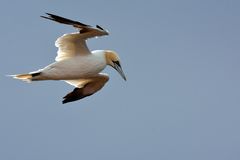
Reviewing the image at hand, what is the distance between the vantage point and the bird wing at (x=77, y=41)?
16266mm

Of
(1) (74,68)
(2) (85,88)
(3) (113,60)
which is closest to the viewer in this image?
(1) (74,68)

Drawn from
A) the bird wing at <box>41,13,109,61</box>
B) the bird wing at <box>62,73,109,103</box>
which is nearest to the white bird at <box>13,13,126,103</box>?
the bird wing at <box>41,13,109,61</box>

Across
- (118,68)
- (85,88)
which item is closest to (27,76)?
(85,88)

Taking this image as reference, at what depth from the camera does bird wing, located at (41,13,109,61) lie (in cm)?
1627

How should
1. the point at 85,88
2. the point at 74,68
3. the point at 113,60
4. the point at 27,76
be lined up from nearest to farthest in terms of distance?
the point at 74,68 < the point at 27,76 < the point at 113,60 < the point at 85,88

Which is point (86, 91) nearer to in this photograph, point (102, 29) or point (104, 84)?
point (104, 84)

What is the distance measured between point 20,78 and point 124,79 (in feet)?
7.30

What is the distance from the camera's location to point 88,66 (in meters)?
17.0

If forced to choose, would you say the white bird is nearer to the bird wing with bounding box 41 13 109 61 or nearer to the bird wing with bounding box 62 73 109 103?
the bird wing with bounding box 41 13 109 61

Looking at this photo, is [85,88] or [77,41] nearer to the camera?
[77,41]

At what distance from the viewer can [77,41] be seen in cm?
1706

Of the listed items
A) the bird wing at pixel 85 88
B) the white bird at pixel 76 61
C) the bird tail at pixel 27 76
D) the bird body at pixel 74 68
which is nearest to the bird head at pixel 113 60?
the white bird at pixel 76 61

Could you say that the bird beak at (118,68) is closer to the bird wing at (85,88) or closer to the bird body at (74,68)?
the bird body at (74,68)

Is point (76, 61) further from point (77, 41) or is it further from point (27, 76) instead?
point (27, 76)
